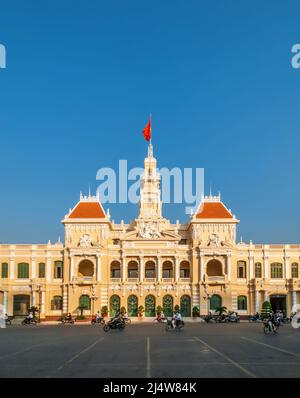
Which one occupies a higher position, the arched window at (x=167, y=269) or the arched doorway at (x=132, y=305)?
the arched window at (x=167, y=269)

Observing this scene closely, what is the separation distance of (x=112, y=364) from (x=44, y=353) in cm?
513

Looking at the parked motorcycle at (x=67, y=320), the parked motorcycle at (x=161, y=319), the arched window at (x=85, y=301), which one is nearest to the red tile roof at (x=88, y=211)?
the arched window at (x=85, y=301)

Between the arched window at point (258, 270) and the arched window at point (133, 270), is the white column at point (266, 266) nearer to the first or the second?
the arched window at point (258, 270)

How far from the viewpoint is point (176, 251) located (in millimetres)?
73375

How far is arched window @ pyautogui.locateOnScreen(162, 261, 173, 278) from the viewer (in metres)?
75.3

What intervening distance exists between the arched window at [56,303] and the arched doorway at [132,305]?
843cm

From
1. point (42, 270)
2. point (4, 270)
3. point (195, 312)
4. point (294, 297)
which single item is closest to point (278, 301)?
point (294, 297)

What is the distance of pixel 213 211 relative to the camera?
7681 cm

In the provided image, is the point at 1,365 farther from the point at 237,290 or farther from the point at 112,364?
the point at 237,290

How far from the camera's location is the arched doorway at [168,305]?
71938 mm

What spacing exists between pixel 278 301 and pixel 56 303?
27.7 meters

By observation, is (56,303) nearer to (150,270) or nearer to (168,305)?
(150,270)
